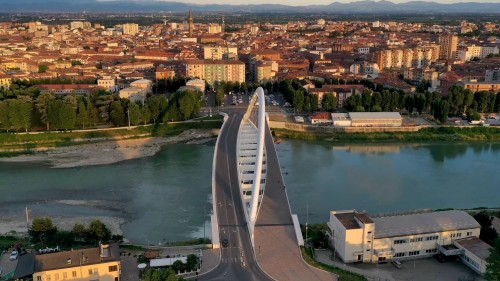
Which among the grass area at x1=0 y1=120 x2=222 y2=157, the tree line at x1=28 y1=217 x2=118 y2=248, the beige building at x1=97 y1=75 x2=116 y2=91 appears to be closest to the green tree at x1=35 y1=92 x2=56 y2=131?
the grass area at x1=0 y1=120 x2=222 y2=157

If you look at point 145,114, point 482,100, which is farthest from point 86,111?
point 482,100

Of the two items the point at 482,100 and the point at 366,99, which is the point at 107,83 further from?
the point at 482,100

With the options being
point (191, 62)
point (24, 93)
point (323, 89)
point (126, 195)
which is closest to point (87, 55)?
point (191, 62)

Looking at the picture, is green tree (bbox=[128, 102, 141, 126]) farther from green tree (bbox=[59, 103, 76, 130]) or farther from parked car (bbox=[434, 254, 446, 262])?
parked car (bbox=[434, 254, 446, 262])

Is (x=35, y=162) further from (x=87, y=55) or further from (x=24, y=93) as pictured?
(x=87, y=55)

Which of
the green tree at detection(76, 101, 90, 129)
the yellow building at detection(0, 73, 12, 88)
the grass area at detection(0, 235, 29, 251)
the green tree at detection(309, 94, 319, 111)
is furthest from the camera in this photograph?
the yellow building at detection(0, 73, 12, 88)

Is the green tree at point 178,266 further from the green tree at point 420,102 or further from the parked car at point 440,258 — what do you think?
the green tree at point 420,102
